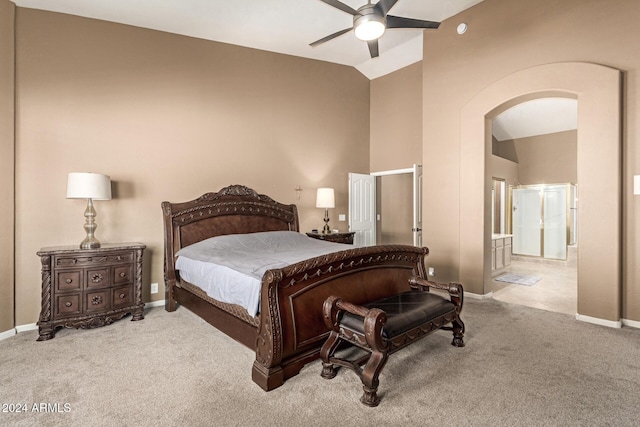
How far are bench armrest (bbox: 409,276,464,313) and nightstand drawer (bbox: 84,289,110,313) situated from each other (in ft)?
10.2

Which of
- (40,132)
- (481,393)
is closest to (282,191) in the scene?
(40,132)

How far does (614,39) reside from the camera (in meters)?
3.35

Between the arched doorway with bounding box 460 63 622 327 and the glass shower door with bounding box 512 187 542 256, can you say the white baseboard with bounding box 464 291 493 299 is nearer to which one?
the arched doorway with bounding box 460 63 622 327

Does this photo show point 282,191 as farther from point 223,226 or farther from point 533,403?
point 533,403

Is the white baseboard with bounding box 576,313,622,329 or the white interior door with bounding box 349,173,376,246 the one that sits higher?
the white interior door with bounding box 349,173,376,246

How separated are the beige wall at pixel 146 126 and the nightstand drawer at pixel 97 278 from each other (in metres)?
0.57

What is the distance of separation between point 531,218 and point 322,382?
8.15 meters

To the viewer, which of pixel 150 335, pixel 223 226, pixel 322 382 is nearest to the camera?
pixel 322 382

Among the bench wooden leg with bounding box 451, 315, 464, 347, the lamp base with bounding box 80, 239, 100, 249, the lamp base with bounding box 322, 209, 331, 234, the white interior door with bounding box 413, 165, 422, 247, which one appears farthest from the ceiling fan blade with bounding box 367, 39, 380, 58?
the lamp base with bounding box 80, 239, 100, 249

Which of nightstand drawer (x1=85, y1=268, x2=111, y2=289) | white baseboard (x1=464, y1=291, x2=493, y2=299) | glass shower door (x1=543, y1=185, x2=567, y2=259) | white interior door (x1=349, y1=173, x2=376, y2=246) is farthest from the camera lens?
glass shower door (x1=543, y1=185, x2=567, y2=259)

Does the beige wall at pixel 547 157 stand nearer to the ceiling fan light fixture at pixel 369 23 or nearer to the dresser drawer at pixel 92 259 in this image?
the ceiling fan light fixture at pixel 369 23

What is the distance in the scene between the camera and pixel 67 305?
320 centimetres

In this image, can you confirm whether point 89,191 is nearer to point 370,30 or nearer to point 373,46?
point 370,30

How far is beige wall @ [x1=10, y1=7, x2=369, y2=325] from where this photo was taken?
3420 millimetres
